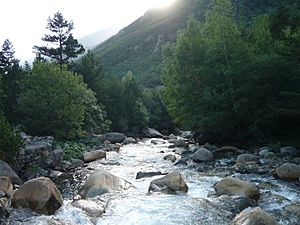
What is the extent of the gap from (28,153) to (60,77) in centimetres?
1378

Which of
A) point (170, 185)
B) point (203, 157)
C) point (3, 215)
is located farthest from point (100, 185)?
point (203, 157)

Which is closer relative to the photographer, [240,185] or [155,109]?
[240,185]

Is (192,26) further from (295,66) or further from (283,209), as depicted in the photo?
(283,209)

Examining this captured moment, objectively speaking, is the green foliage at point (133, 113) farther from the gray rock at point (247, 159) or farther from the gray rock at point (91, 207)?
the gray rock at point (91, 207)

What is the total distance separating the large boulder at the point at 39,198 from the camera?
1288 cm

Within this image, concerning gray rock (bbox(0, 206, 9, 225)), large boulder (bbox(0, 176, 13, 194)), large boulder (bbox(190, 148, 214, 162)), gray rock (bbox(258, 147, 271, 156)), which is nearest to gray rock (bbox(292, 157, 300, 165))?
gray rock (bbox(258, 147, 271, 156))

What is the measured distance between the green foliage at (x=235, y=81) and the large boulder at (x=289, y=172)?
5.78m

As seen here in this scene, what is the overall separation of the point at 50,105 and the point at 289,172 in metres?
22.3

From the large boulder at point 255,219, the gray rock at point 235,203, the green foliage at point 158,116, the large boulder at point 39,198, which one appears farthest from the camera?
the green foliage at point 158,116

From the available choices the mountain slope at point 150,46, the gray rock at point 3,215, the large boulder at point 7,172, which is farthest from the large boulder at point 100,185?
the mountain slope at point 150,46

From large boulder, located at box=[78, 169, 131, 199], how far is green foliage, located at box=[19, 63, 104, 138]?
17.4 m

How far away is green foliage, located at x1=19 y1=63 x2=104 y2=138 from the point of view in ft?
109

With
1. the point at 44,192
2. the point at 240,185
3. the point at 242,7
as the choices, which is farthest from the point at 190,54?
the point at 242,7

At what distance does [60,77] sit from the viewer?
1367 inches
